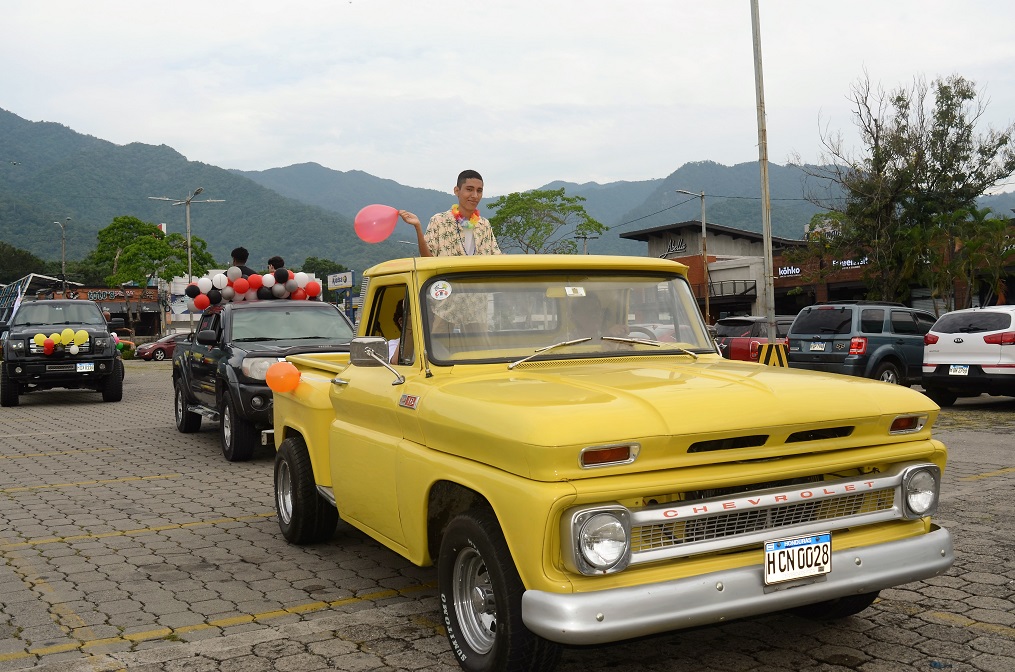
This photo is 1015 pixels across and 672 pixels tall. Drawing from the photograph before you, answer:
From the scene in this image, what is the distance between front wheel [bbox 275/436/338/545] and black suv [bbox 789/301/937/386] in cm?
1134

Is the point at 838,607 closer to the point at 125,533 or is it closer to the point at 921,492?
the point at 921,492

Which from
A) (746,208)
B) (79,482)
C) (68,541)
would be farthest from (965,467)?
(746,208)

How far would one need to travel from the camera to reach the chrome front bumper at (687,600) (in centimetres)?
308

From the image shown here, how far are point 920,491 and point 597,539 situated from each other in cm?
159

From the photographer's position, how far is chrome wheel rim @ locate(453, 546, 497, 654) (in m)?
3.74

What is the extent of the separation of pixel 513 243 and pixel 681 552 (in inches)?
2855

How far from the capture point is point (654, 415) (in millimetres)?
3377

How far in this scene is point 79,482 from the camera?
8.93m

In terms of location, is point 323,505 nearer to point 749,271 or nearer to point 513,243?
point 749,271

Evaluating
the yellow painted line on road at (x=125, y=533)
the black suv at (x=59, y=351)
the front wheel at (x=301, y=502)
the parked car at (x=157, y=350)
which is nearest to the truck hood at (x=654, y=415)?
the front wheel at (x=301, y=502)

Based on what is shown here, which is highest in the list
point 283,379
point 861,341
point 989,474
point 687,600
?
point 283,379

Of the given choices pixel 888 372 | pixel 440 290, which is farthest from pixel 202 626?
pixel 888 372

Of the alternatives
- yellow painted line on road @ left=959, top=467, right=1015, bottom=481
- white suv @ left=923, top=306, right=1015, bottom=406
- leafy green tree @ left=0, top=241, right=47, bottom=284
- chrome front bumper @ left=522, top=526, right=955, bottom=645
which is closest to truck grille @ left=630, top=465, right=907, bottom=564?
chrome front bumper @ left=522, top=526, right=955, bottom=645

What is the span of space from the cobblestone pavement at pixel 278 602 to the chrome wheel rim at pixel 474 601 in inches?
13.0
